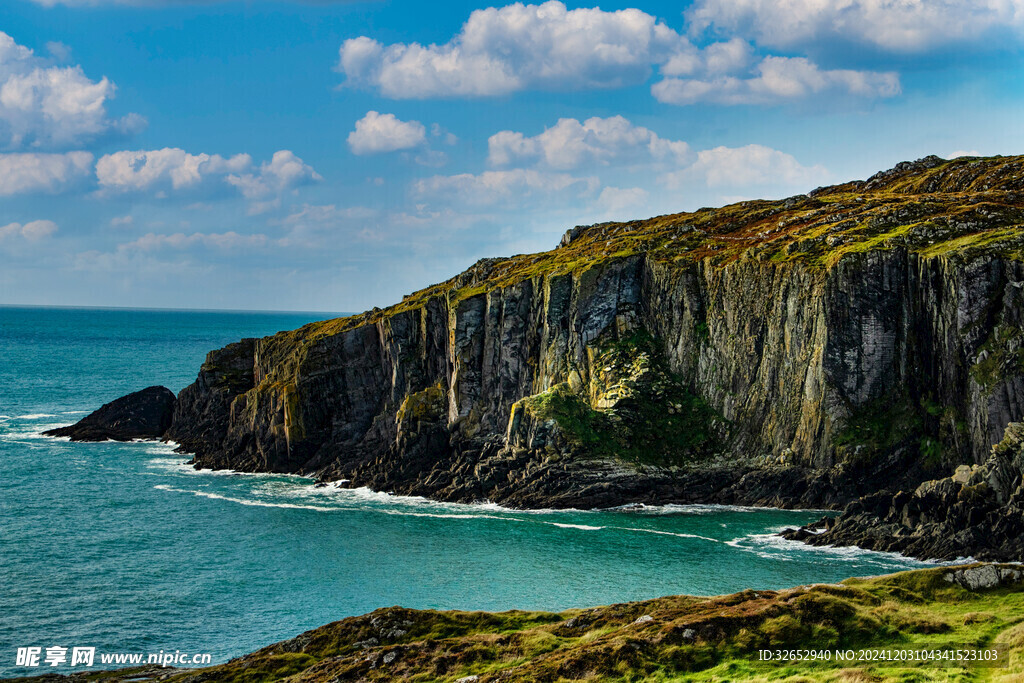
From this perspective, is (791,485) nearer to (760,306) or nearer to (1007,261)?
(760,306)

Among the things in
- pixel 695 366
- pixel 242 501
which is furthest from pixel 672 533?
pixel 242 501

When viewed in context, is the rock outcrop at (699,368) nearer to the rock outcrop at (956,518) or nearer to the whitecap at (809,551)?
the rock outcrop at (956,518)

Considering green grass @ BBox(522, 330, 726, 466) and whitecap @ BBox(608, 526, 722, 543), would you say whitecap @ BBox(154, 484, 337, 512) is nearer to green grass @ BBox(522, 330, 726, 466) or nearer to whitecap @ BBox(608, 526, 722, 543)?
green grass @ BBox(522, 330, 726, 466)

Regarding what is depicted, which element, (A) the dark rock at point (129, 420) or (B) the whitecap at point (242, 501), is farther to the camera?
(A) the dark rock at point (129, 420)

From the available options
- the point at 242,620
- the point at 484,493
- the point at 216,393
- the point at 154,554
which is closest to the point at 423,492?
the point at 484,493

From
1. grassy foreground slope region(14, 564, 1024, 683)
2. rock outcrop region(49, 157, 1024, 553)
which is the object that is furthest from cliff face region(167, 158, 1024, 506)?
grassy foreground slope region(14, 564, 1024, 683)

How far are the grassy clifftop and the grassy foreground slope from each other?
48.5 meters

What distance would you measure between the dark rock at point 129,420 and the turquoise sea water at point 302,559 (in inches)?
1233

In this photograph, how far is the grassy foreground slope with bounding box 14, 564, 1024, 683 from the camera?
131 ft

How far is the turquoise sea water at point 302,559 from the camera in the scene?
61.7 m

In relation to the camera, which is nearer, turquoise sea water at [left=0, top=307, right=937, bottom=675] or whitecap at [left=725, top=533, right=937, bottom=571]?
turquoise sea water at [left=0, top=307, right=937, bottom=675]

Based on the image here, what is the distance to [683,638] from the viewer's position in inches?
1719

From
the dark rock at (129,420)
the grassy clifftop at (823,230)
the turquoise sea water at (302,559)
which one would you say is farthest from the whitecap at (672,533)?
the dark rock at (129,420)

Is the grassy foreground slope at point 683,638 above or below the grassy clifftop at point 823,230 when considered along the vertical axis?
below
